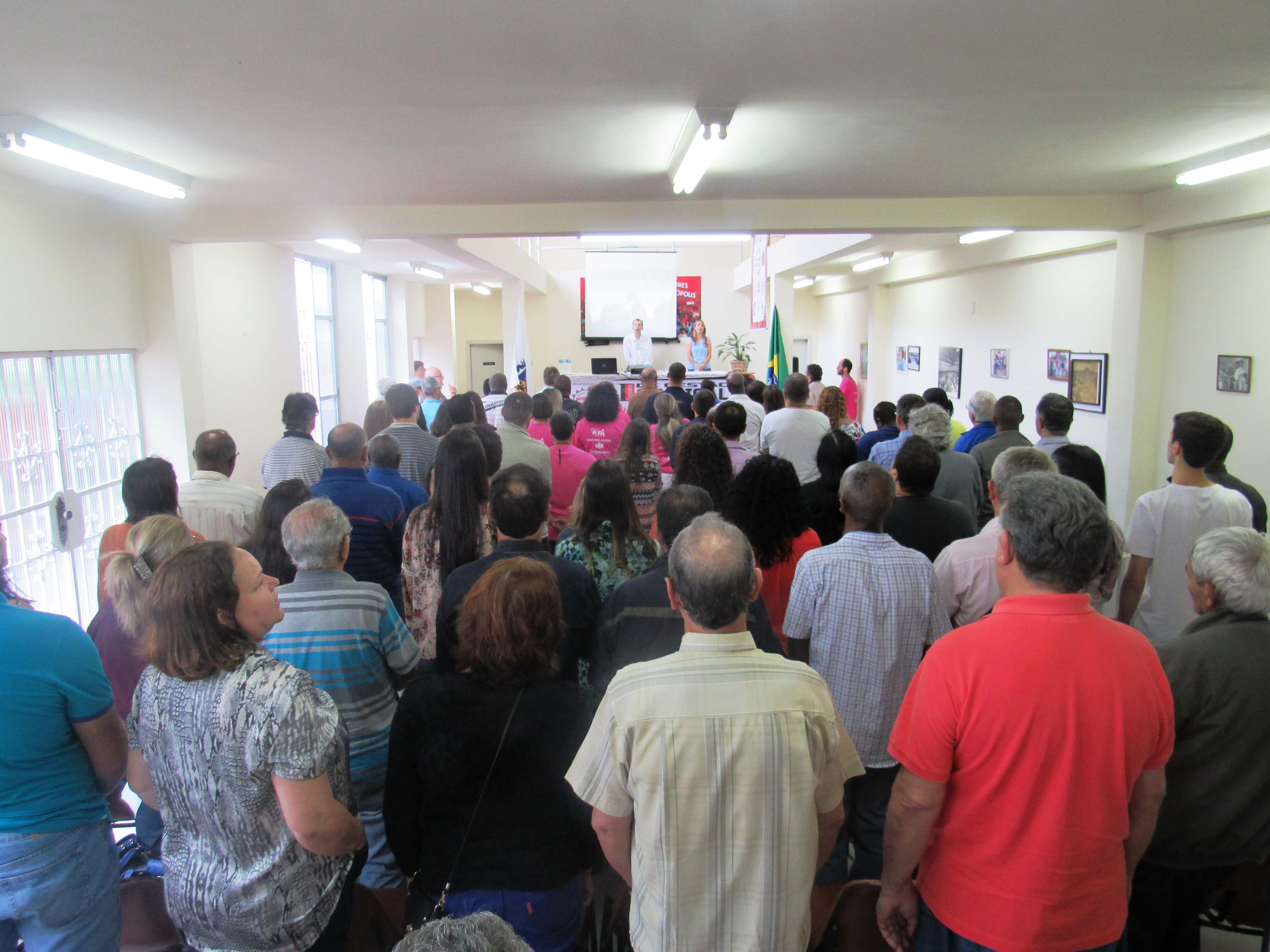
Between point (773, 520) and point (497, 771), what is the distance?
1501 millimetres

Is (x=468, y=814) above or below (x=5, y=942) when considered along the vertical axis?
above

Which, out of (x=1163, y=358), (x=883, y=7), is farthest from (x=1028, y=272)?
(x=883, y=7)

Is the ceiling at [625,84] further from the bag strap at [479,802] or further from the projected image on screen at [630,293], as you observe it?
the projected image on screen at [630,293]

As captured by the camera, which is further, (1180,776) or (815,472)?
(815,472)

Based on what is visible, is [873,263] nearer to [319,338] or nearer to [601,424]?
[601,424]

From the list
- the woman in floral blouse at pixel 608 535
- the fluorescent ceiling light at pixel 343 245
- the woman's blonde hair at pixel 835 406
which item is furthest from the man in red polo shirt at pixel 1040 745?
the fluorescent ceiling light at pixel 343 245

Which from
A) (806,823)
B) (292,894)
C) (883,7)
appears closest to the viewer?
(806,823)

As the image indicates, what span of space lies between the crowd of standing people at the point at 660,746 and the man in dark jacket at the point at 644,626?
1cm

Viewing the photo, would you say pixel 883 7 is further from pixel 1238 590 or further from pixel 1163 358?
pixel 1163 358

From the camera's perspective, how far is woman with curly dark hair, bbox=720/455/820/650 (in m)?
2.84

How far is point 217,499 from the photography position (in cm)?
370

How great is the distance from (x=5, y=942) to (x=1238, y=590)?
10.2 feet

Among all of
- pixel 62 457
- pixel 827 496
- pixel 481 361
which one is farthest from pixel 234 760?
pixel 481 361

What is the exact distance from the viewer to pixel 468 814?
5.60 feet
